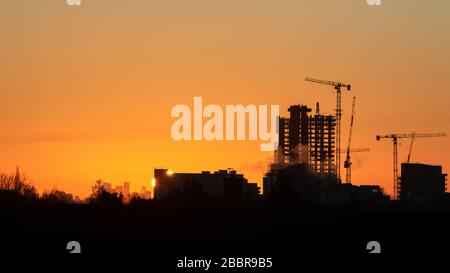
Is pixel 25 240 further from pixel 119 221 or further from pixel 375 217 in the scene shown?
pixel 375 217

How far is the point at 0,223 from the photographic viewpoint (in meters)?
80.4

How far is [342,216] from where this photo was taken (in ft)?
255

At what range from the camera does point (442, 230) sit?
75.4m

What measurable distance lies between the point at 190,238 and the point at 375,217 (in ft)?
39.4
